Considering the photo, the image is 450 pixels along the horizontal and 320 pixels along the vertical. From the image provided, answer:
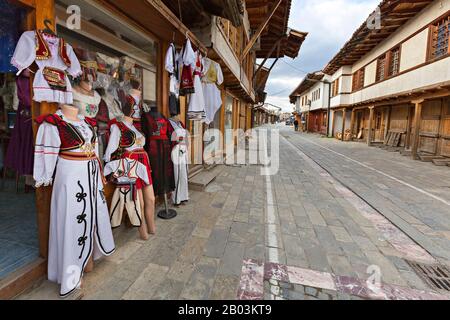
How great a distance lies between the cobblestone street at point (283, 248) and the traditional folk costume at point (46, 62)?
158 cm

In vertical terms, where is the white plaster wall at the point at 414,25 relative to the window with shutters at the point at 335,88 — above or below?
above

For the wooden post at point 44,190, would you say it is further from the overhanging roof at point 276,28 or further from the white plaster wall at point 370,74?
the white plaster wall at point 370,74

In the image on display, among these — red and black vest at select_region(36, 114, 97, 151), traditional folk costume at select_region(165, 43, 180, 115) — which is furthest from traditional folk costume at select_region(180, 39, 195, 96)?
red and black vest at select_region(36, 114, 97, 151)

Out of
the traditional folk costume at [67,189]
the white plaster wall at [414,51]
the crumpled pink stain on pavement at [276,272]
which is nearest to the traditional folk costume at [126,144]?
the traditional folk costume at [67,189]

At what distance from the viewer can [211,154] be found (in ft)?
23.4

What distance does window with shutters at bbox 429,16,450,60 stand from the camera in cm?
796

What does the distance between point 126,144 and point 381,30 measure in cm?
1379

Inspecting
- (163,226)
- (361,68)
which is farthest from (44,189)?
(361,68)

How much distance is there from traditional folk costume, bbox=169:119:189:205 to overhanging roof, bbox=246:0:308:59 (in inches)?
220

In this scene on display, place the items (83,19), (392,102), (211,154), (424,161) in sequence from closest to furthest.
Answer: (83,19) → (211,154) → (424,161) → (392,102)

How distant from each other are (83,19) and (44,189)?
1834 mm

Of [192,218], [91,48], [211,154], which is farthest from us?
[211,154]

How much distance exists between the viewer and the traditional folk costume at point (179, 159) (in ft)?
11.6

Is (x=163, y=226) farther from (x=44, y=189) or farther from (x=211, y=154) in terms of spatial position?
(x=211, y=154)
